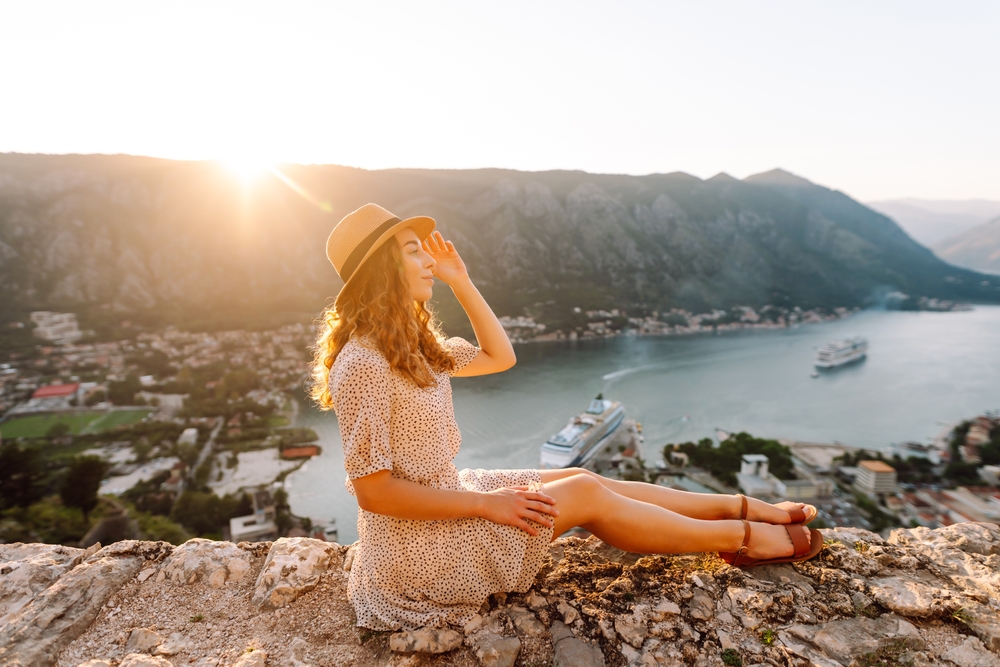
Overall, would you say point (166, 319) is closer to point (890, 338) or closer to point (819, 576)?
point (819, 576)

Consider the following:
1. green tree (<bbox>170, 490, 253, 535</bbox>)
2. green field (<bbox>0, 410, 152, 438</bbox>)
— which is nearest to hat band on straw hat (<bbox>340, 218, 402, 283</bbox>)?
green tree (<bbox>170, 490, 253, 535</bbox>)

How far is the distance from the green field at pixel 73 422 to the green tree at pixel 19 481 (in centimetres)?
743

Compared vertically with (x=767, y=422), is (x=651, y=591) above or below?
above

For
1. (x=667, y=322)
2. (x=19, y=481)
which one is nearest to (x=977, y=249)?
(x=667, y=322)

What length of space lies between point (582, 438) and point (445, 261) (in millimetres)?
14035

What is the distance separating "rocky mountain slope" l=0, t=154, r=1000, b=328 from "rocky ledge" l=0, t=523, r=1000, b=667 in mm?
31132

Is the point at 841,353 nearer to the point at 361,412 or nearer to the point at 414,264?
the point at 414,264

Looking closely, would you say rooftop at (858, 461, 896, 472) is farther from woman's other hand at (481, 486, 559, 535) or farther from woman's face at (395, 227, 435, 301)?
woman's face at (395, 227, 435, 301)

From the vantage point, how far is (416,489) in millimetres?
1118

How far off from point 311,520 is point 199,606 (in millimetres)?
10687

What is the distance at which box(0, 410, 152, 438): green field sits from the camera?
47.9ft

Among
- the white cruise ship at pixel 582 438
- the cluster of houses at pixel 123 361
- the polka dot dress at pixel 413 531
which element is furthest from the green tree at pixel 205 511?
the polka dot dress at pixel 413 531

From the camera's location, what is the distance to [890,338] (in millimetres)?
35781

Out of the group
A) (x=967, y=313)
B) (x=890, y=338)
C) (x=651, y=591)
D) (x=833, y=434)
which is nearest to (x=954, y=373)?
(x=890, y=338)
